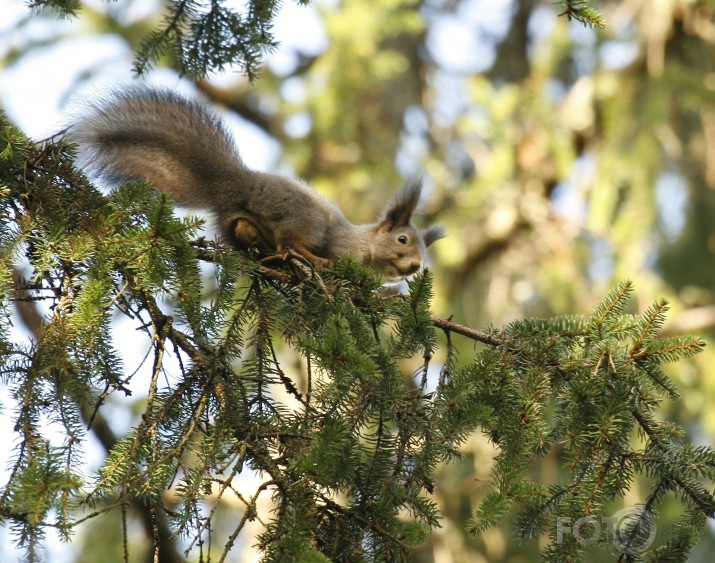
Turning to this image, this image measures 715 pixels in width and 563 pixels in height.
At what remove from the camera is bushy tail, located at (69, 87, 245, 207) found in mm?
2041

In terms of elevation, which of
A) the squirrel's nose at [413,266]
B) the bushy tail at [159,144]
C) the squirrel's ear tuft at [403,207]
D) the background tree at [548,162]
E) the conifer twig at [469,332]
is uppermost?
the background tree at [548,162]

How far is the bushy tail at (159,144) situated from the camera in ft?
6.70

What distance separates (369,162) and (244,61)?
7.83 ft

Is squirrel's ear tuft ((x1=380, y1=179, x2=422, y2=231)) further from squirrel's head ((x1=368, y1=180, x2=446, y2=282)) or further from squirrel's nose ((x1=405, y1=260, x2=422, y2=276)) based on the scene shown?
squirrel's nose ((x1=405, y1=260, x2=422, y2=276))

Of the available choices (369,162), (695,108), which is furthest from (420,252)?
(695,108)

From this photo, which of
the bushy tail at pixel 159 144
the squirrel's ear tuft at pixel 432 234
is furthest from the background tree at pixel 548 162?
the bushy tail at pixel 159 144

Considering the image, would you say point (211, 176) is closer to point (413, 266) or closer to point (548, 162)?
point (413, 266)

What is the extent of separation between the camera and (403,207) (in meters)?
2.66

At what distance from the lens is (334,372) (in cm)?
132

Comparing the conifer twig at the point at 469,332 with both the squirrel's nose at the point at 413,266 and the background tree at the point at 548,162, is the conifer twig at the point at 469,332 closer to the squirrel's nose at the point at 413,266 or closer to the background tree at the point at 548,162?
the squirrel's nose at the point at 413,266

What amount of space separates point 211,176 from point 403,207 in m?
0.68

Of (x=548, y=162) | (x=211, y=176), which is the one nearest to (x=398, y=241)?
(x=211, y=176)

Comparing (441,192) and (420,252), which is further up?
(441,192)

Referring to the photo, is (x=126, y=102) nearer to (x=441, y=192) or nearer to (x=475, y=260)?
(x=441, y=192)
